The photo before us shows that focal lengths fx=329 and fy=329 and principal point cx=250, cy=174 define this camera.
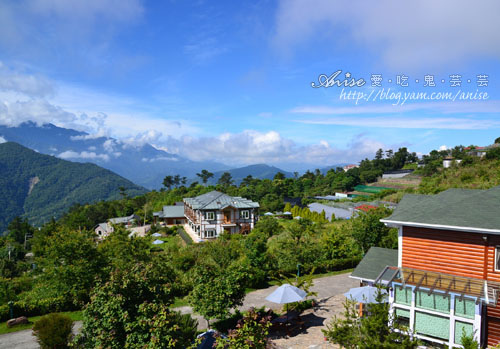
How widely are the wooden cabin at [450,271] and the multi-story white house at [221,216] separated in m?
34.7

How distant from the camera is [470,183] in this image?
167 ft

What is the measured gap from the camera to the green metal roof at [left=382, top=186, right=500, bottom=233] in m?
12.5

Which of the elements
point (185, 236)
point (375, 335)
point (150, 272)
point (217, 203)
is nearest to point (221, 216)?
point (217, 203)

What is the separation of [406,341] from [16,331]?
1830cm

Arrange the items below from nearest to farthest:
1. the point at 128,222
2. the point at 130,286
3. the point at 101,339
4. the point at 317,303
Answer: the point at 101,339
the point at 130,286
the point at 317,303
the point at 128,222

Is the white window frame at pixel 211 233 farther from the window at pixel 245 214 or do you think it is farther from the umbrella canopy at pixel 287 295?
the umbrella canopy at pixel 287 295

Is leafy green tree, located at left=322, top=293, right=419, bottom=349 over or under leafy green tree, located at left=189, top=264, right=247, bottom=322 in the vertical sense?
over

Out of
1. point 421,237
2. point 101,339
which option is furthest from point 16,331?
point 421,237

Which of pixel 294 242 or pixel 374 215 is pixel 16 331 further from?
pixel 374 215

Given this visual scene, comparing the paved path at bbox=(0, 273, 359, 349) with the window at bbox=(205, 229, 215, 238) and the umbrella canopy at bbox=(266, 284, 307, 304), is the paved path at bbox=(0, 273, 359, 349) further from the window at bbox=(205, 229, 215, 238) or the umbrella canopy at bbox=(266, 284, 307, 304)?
the window at bbox=(205, 229, 215, 238)

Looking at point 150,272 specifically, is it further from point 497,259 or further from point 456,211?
point 497,259

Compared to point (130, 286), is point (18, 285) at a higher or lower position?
lower

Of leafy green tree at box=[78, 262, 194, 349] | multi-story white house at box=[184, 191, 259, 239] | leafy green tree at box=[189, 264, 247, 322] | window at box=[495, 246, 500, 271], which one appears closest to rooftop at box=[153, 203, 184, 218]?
multi-story white house at box=[184, 191, 259, 239]

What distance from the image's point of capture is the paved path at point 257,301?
15.2 m
